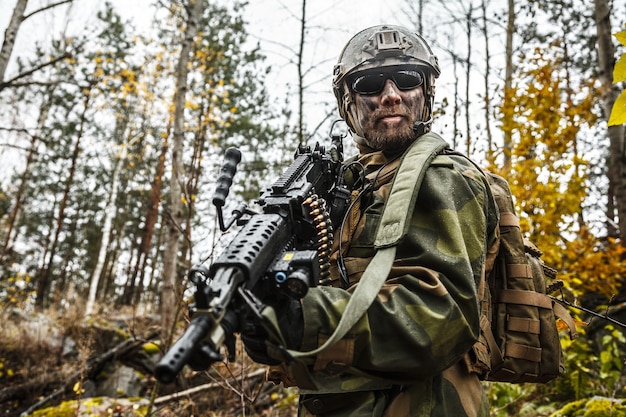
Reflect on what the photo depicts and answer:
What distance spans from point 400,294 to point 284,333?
0.42 m

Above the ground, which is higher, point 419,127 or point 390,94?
point 390,94

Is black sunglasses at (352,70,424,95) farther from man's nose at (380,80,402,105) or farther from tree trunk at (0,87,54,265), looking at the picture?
tree trunk at (0,87,54,265)

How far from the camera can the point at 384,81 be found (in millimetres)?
2496

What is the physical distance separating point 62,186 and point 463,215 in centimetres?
2634

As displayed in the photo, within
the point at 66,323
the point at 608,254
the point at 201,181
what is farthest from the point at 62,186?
the point at 608,254

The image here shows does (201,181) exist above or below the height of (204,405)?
above


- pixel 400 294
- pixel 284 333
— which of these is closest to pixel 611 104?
pixel 400 294

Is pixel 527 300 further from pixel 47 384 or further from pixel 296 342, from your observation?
pixel 47 384

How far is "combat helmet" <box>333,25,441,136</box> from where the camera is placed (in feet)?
8.31

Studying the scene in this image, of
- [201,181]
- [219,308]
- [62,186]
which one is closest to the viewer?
[219,308]

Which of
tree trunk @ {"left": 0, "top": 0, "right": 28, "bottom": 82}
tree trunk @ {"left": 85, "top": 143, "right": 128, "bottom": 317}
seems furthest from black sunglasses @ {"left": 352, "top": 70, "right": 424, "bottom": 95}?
tree trunk @ {"left": 85, "top": 143, "right": 128, "bottom": 317}

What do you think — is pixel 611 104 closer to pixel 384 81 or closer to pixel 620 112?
pixel 384 81

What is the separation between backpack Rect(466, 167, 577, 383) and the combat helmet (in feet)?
2.64

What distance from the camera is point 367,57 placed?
101 inches
